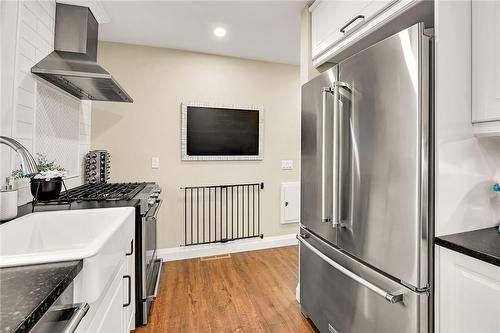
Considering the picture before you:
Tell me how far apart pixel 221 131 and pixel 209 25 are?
116 cm

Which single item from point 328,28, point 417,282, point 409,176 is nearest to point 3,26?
point 328,28

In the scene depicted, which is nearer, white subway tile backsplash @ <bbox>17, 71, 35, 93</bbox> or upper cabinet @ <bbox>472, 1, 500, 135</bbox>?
upper cabinet @ <bbox>472, 1, 500, 135</bbox>

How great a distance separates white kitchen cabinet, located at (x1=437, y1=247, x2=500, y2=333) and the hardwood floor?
102 centimetres

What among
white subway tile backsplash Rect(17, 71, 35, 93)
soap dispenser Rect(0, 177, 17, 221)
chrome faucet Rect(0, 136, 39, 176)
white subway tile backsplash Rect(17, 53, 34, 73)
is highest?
white subway tile backsplash Rect(17, 53, 34, 73)

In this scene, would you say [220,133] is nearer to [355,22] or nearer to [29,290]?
[355,22]

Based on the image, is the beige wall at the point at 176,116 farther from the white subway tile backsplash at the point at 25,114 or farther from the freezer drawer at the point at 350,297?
the freezer drawer at the point at 350,297

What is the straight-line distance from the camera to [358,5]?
142 cm

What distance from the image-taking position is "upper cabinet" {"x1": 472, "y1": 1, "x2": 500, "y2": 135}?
1037mm

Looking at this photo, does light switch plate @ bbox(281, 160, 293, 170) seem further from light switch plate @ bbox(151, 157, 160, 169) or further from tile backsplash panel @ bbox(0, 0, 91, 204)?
tile backsplash panel @ bbox(0, 0, 91, 204)

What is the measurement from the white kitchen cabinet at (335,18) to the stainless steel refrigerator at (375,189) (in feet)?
0.93

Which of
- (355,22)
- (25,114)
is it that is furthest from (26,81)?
(355,22)

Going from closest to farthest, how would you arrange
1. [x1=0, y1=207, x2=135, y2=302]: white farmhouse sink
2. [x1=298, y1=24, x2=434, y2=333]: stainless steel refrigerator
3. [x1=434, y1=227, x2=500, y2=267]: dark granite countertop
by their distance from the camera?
1. [x1=0, y1=207, x2=135, y2=302]: white farmhouse sink
2. [x1=434, y1=227, x2=500, y2=267]: dark granite countertop
3. [x1=298, y1=24, x2=434, y2=333]: stainless steel refrigerator

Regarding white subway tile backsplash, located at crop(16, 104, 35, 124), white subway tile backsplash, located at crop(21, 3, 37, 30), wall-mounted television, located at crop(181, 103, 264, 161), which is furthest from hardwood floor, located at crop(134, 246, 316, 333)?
white subway tile backsplash, located at crop(21, 3, 37, 30)

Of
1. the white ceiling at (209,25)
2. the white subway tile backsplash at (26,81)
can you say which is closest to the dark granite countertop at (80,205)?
the white subway tile backsplash at (26,81)
